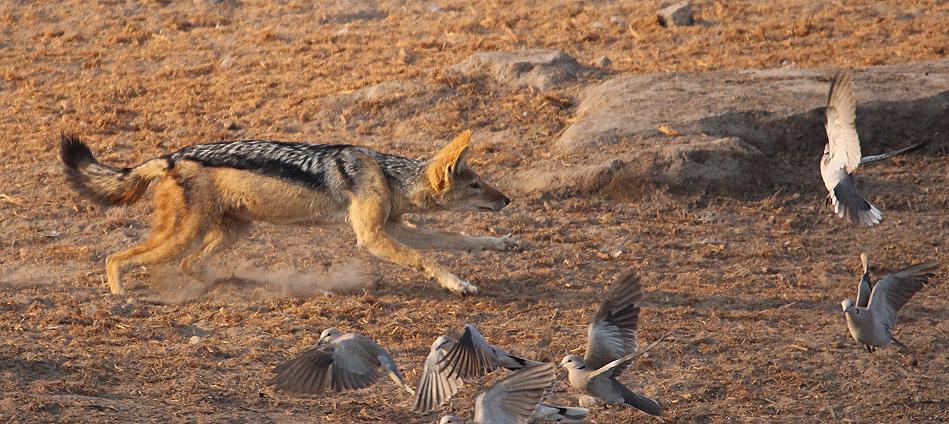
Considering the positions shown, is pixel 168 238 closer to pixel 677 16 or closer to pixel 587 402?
pixel 587 402

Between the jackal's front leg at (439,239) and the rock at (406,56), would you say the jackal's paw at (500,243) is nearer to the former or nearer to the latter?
the jackal's front leg at (439,239)

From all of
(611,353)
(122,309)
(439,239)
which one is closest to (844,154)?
(611,353)

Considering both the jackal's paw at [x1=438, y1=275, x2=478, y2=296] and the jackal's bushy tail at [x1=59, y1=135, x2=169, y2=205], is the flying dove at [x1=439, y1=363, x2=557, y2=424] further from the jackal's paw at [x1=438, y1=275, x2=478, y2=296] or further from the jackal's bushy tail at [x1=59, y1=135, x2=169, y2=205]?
the jackal's bushy tail at [x1=59, y1=135, x2=169, y2=205]

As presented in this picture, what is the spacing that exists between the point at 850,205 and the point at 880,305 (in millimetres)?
948

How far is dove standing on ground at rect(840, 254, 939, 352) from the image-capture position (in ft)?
23.2

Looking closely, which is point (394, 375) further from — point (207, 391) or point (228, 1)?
point (228, 1)

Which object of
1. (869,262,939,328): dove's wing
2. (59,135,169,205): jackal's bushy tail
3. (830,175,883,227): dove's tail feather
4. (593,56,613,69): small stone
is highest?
(59,135,169,205): jackal's bushy tail

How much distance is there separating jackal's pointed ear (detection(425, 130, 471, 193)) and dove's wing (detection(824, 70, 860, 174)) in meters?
2.29

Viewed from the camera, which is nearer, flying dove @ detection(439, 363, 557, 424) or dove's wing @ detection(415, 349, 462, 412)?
flying dove @ detection(439, 363, 557, 424)

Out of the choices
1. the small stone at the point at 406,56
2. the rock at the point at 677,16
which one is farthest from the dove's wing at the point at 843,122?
the rock at the point at 677,16

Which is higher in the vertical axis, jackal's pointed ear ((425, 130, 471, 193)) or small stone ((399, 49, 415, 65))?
jackal's pointed ear ((425, 130, 471, 193))

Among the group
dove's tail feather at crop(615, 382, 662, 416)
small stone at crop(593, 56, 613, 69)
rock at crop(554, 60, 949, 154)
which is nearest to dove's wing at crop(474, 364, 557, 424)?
dove's tail feather at crop(615, 382, 662, 416)

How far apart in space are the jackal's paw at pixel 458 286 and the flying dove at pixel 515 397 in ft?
7.87

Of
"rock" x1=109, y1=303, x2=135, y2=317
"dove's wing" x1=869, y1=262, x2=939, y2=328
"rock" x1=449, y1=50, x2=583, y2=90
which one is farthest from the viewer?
"rock" x1=449, y1=50, x2=583, y2=90
